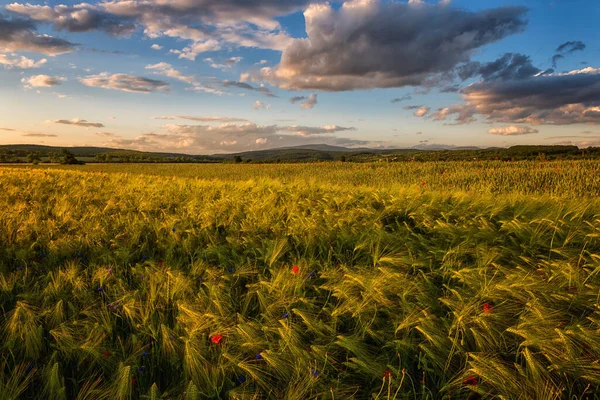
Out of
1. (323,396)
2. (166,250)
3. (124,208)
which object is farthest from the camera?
(124,208)

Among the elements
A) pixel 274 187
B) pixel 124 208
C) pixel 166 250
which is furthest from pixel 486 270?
pixel 124 208

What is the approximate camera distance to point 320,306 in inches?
118

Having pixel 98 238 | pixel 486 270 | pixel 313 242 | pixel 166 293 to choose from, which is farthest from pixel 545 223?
pixel 98 238

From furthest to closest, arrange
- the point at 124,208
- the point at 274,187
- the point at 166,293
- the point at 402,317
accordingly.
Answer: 1. the point at 274,187
2. the point at 124,208
3. the point at 166,293
4. the point at 402,317

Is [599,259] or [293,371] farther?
[599,259]

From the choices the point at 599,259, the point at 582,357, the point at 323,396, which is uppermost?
the point at 599,259

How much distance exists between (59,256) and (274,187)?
4.13 m

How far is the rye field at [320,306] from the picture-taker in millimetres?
2020

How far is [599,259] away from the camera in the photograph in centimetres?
313

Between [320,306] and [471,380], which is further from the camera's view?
[320,306]

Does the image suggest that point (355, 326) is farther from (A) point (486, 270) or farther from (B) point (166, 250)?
(B) point (166, 250)

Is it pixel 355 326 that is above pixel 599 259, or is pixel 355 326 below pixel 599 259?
A: below

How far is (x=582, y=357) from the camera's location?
198cm

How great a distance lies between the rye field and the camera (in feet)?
6.63
